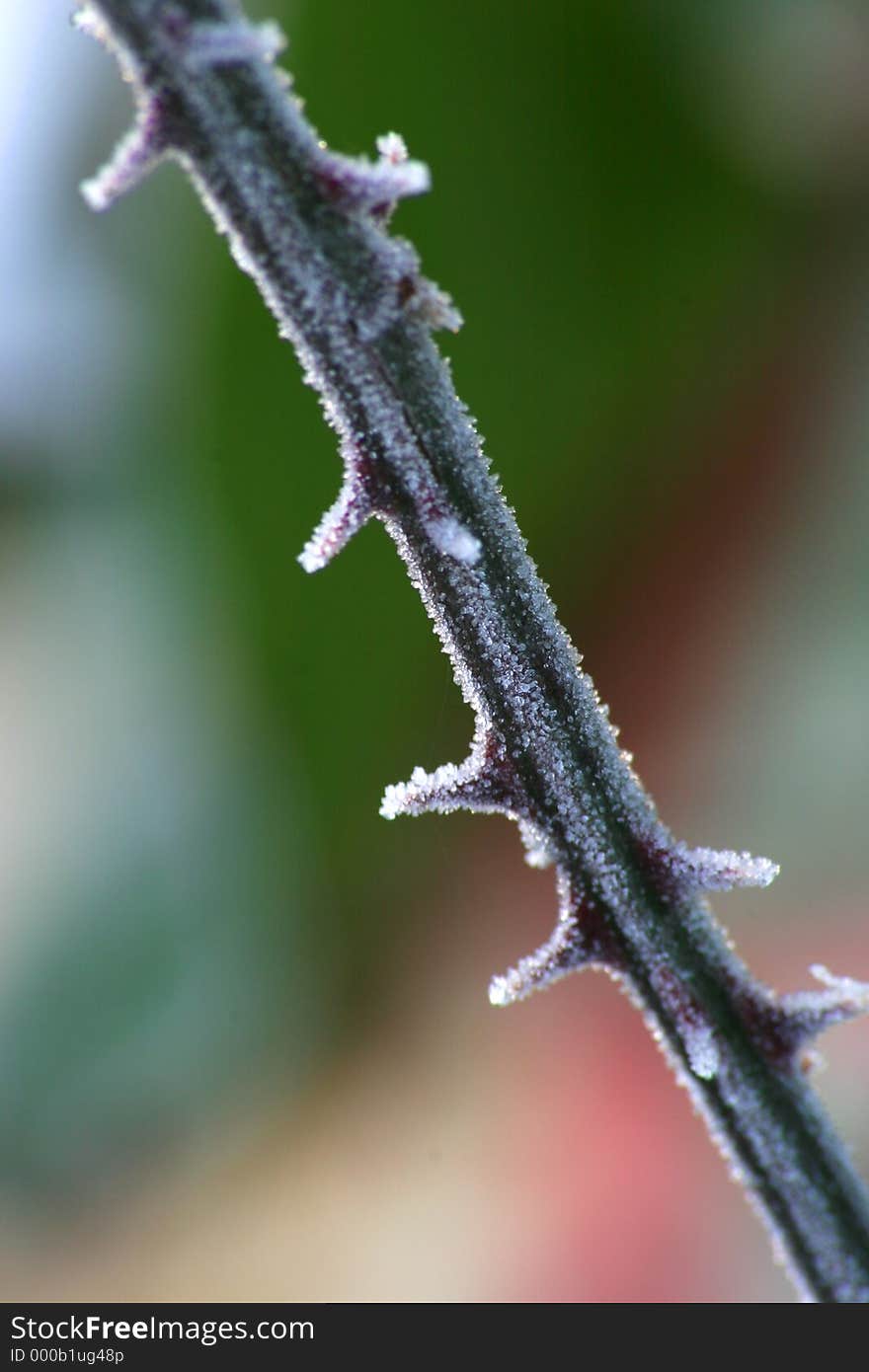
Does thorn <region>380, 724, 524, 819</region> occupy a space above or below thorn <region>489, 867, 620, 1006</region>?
above

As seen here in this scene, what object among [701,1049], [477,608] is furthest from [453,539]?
[701,1049]

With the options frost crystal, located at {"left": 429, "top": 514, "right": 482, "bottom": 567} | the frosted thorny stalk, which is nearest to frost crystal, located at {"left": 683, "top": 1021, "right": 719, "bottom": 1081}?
the frosted thorny stalk

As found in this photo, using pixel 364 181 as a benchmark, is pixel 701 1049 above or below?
below

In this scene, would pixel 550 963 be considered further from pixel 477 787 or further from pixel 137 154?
pixel 137 154

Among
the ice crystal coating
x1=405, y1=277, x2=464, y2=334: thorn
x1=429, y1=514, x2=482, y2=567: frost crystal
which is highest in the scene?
the ice crystal coating

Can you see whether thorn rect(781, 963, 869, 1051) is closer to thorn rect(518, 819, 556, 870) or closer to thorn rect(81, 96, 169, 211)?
thorn rect(518, 819, 556, 870)

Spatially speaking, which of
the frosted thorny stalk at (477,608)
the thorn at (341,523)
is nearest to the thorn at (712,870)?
the frosted thorny stalk at (477,608)

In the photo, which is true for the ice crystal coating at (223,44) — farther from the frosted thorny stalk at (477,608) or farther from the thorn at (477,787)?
the thorn at (477,787)
